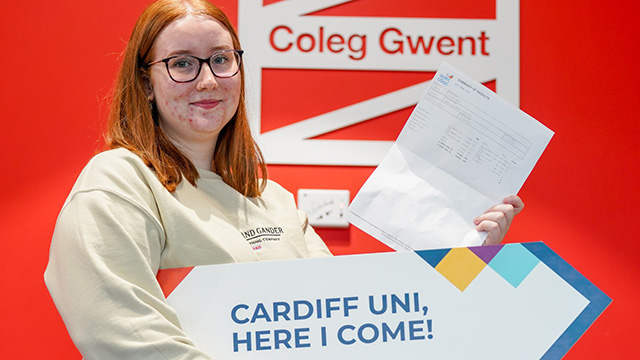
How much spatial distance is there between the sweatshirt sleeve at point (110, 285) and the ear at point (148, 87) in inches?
12.5

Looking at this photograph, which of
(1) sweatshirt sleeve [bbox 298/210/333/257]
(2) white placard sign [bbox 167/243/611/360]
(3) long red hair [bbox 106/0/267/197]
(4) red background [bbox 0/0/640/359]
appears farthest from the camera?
(4) red background [bbox 0/0/640/359]

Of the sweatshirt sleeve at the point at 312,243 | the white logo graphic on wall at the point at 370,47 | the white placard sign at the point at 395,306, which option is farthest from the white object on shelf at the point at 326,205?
the white placard sign at the point at 395,306

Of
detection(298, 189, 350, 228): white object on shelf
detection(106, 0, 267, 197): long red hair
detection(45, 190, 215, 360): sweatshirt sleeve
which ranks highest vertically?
detection(106, 0, 267, 197): long red hair

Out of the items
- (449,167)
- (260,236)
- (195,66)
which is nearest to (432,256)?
(449,167)

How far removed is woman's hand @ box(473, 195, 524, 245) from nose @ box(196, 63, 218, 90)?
1.92 ft

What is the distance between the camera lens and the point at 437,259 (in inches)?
46.9

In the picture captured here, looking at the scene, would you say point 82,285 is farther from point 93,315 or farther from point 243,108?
point 243,108

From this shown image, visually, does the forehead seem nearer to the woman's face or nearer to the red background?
the woman's face

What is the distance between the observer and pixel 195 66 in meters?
1.32

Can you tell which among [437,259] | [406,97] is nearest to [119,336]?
[437,259]

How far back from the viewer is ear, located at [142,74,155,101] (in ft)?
4.46

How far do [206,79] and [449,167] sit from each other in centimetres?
51

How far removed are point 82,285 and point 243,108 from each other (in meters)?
0.61

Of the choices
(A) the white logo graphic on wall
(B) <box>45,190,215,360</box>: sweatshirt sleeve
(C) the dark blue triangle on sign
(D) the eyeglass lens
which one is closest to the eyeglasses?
(D) the eyeglass lens
